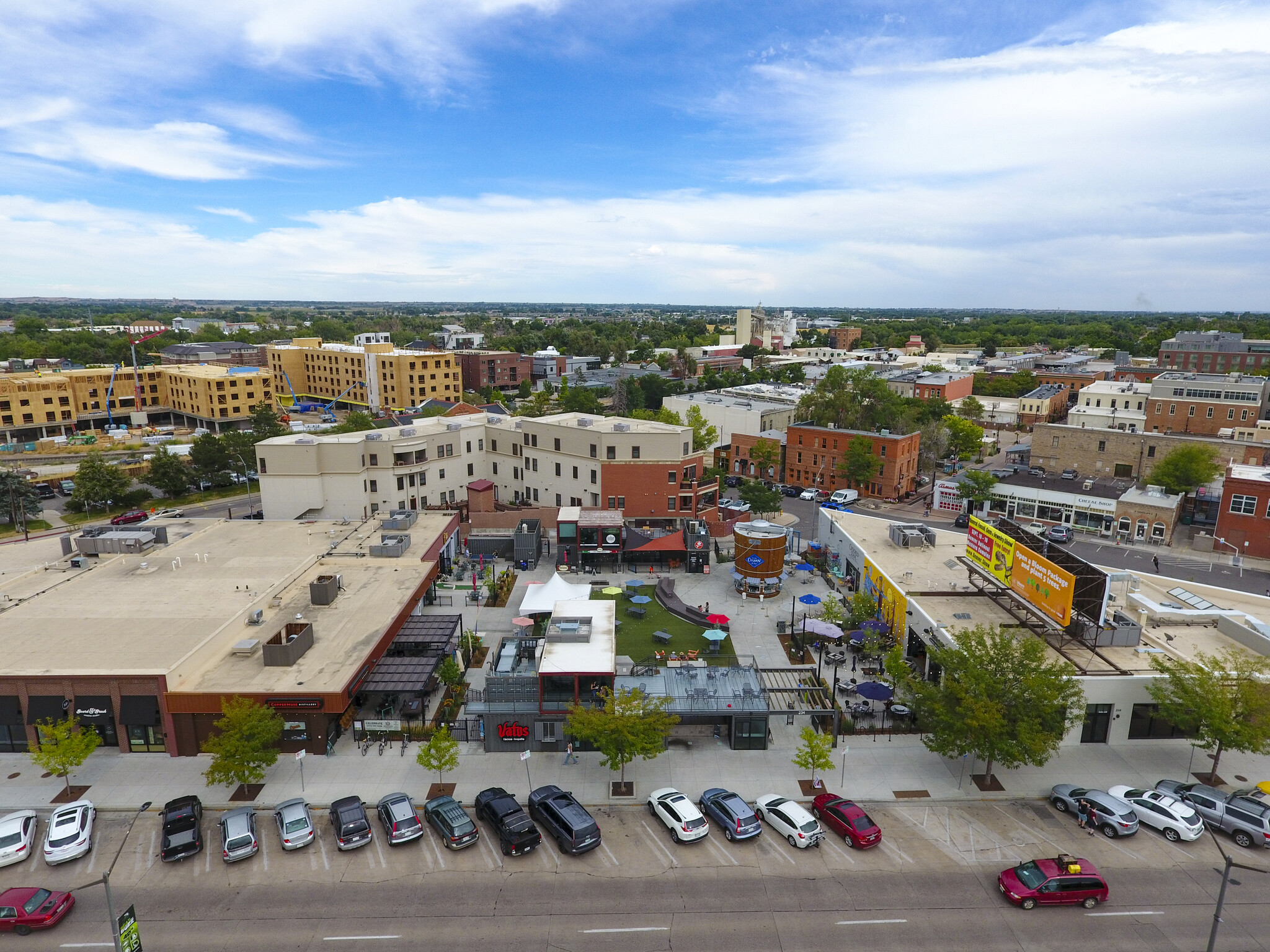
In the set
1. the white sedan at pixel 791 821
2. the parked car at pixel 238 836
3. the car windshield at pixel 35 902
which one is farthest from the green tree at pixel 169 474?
the white sedan at pixel 791 821

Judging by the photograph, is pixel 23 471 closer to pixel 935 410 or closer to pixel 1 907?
pixel 1 907

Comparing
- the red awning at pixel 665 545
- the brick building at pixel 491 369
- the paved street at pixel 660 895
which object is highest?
the brick building at pixel 491 369

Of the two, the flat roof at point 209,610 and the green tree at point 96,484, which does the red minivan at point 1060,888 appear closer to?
the flat roof at point 209,610

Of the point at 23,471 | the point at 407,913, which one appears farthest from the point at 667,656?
the point at 23,471

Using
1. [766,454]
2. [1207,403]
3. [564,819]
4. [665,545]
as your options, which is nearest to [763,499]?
[665,545]

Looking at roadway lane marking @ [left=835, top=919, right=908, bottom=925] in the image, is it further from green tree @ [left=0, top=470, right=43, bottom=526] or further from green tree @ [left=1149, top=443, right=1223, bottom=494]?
green tree @ [left=0, top=470, right=43, bottom=526]

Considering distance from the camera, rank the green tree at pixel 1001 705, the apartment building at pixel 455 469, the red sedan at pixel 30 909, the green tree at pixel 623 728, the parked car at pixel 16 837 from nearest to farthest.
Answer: the red sedan at pixel 30 909 < the parked car at pixel 16 837 < the green tree at pixel 1001 705 < the green tree at pixel 623 728 < the apartment building at pixel 455 469
